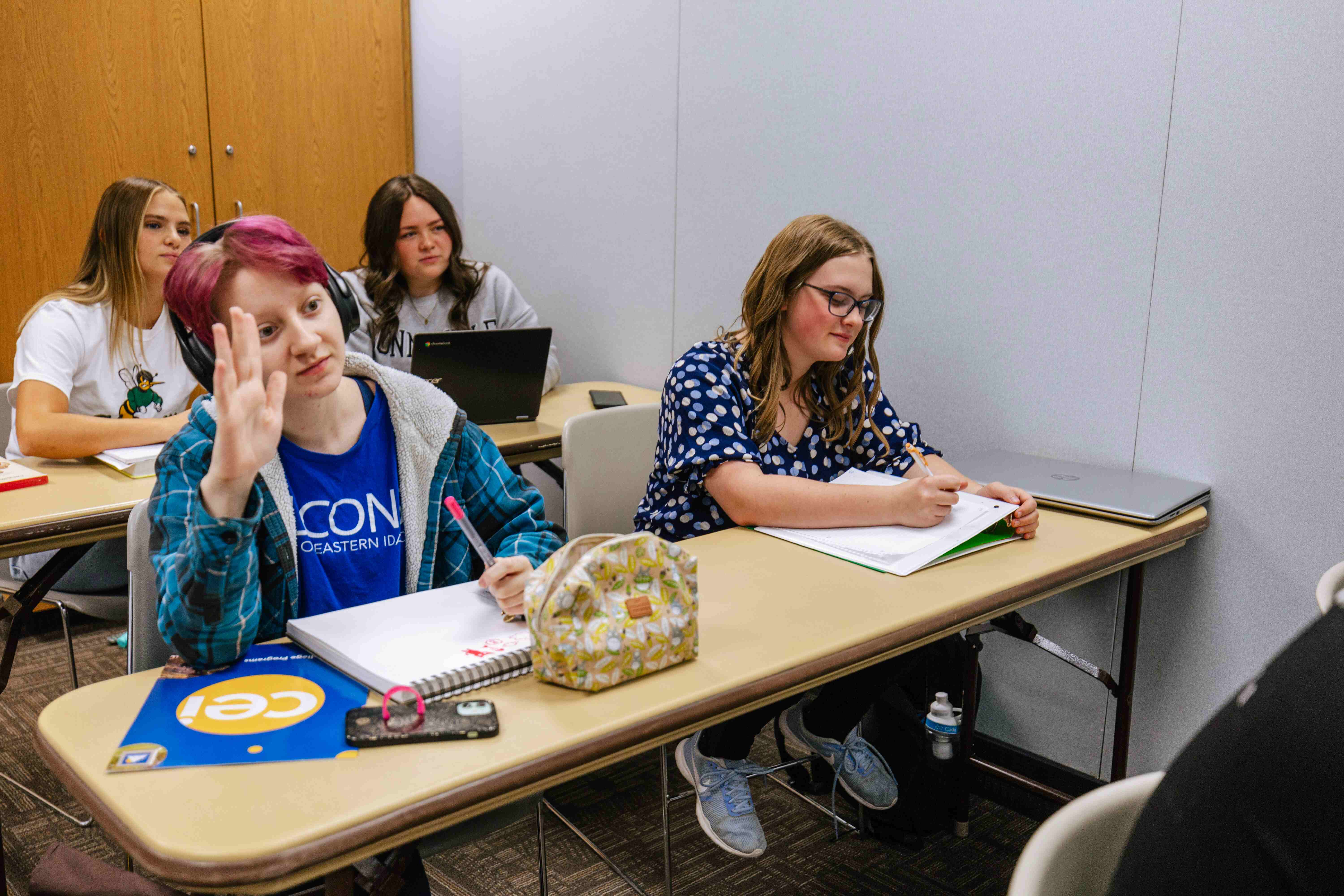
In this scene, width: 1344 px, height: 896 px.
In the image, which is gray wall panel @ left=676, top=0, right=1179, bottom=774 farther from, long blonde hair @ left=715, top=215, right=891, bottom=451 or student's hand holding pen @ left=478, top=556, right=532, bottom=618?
student's hand holding pen @ left=478, top=556, right=532, bottom=618

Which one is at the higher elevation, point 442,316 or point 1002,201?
point 1002,201

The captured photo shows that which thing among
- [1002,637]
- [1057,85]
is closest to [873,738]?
[1002,637]

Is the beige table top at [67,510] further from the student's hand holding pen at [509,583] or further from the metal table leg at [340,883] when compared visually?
the metal table leg at [340,883]

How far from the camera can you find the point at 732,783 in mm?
1794

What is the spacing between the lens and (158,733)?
0.99 metres

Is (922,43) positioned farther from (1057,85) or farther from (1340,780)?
(1340,780)

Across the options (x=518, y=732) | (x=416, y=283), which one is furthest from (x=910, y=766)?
(x=416, y=283)

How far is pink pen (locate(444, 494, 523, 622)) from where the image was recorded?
1.25 meters

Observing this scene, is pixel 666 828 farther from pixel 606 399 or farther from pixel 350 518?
pixel 606 399

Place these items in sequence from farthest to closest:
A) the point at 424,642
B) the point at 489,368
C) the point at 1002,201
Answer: the point at 489,368 < the point at 1002,201 < the point at 424,642

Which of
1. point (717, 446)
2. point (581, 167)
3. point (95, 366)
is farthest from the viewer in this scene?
point (581, 167)

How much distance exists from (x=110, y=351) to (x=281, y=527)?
1478mm

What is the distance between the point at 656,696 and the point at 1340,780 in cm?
72

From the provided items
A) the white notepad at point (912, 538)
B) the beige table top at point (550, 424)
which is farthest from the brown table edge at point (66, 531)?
the white notepad at point (912, 538)
